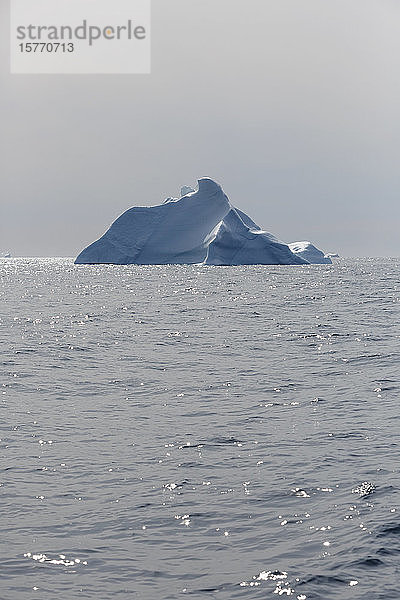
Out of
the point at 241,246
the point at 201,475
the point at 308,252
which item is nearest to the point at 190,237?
the point at 241,246

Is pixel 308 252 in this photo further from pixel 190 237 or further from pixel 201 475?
pixel 201 475

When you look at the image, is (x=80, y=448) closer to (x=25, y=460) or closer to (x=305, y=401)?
(x=25, y=460)

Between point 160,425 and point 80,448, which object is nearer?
point 80,448

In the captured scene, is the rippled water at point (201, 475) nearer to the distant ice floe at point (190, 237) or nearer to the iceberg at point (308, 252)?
the distant ice floe at point (190, 237)

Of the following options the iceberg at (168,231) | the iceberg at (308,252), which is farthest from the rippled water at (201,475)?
the iceberg at (308,252)

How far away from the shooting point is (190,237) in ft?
500

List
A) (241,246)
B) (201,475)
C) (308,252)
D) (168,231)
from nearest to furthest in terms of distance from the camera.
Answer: (201,475) → (241,246) → (168,231) → (308,252)

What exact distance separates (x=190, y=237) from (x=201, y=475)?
467 ft

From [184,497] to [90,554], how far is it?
232 centimetres

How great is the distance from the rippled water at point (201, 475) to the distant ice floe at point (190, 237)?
113 m

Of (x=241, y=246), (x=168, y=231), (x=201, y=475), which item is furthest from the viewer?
(x=168, y=231)

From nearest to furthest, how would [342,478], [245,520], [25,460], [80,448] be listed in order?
[245,520] → [342,478] → [25,460] → [80,448]

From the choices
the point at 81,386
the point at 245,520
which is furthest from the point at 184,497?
the point at 81,386

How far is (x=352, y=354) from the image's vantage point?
25.8 meters
